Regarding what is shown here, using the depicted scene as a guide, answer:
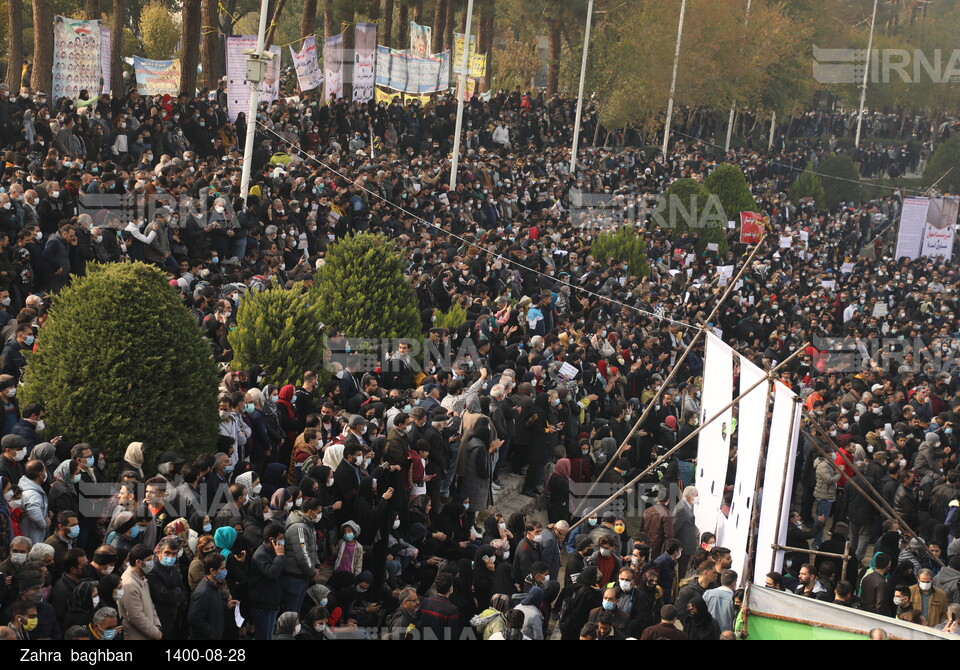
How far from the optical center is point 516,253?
20766 millimetres

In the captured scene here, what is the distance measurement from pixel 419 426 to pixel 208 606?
376 centimetres

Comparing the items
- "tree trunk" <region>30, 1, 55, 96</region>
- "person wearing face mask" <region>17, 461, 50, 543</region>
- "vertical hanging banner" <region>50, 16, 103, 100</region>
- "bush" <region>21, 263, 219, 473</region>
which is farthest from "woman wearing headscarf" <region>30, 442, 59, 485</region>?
"tree trunk" <region>30, 1, 55, 96</region>

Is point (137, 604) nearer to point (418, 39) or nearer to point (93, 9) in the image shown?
point (93, 9)

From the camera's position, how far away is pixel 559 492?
1218 cm

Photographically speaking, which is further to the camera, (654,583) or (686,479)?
(686,479)

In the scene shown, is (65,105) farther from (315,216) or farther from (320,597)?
(320,597)

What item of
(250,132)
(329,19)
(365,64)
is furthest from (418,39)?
(250,132)

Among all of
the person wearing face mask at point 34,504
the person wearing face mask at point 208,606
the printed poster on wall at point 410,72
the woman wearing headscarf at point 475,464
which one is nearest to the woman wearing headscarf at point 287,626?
the person wearing face mask at point 208,606

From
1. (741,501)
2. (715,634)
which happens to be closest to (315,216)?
(741,501)

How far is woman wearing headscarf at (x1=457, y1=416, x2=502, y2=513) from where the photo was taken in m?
11.5

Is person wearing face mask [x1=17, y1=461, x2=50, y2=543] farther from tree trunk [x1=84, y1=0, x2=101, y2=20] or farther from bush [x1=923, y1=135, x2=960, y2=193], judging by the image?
bush [x1=923, y1=135, x2=960, y2=193]

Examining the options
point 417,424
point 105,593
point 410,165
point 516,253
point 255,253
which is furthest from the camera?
point 410,165

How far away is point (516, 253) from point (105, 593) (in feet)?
46.9

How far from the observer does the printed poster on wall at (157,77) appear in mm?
25359
